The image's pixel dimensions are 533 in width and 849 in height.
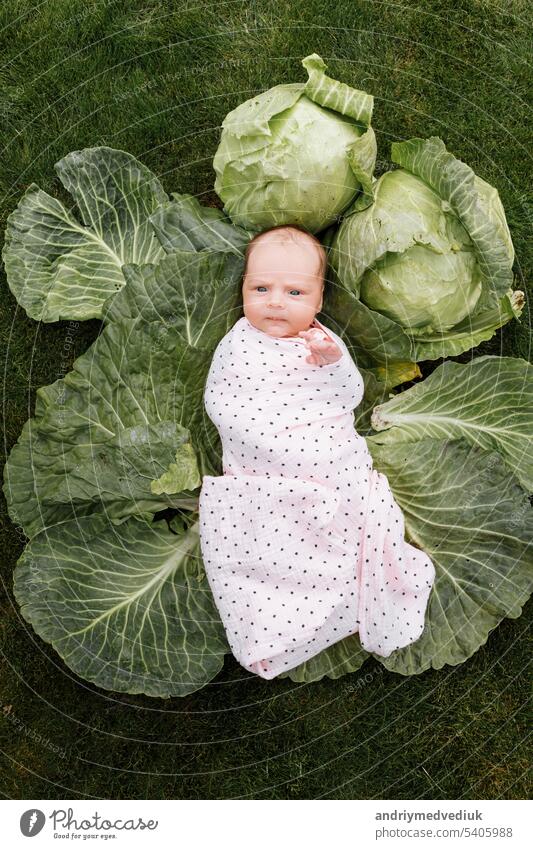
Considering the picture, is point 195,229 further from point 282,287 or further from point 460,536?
point 460,536

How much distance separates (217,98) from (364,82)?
53 centimetres

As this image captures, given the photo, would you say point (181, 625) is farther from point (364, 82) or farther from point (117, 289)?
point (364, 82)

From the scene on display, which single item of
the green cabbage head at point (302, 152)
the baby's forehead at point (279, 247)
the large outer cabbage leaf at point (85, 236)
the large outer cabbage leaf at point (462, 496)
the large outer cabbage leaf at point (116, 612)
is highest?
the green cabbage head at point (302, 152)

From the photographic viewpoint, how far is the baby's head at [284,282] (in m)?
2.32

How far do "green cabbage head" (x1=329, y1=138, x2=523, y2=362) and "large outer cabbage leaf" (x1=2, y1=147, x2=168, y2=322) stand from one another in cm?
69

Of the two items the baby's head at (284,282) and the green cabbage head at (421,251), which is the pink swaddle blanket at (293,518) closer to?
the baby's head at (284,282)

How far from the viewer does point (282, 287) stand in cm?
232

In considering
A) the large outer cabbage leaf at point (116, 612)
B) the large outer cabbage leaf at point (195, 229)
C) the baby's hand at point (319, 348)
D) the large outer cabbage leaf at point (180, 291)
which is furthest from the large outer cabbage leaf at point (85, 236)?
the large outer cabbage leaf at point (116, 612)

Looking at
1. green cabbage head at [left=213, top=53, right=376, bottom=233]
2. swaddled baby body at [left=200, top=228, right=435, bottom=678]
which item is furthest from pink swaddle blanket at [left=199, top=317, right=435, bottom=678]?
green cabbage head at [left=213, top=53, right=376, bottom=233]

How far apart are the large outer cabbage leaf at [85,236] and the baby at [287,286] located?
1.56 feet

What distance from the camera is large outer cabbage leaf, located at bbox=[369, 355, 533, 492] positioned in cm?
257

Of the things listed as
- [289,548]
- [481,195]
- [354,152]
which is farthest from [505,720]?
[354,152]

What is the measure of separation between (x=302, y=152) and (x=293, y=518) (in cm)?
106

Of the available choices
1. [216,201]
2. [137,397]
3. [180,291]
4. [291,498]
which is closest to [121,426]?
[137,397]
